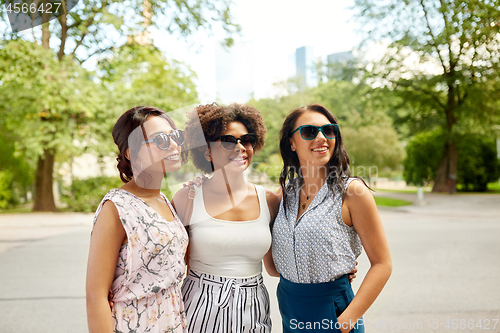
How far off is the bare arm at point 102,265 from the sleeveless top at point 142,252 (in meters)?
0.04

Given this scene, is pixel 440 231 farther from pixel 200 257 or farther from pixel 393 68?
pixel 393 68

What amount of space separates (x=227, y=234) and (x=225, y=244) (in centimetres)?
6

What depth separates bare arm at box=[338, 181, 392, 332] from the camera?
185cm

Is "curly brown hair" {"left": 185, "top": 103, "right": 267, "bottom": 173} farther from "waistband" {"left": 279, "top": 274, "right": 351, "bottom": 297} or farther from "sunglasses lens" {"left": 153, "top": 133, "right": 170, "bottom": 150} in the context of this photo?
"waistband" {"left": 279, "top": 274, "right": 351, "bottom": 297}

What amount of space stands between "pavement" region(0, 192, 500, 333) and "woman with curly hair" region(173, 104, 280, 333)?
→ 200cm

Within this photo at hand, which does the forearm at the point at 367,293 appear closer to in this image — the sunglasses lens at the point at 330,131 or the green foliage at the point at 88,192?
the sunglasses lens at the point at 330,131

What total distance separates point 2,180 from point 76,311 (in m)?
12.9

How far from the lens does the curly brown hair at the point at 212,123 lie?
2.25 m

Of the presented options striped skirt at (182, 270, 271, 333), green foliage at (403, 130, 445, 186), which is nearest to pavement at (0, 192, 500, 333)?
striped skirt at (182, 270, 271, 333)

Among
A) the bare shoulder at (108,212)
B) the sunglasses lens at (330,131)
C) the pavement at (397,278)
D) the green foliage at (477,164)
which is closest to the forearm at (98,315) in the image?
the bare shoulder at (108,212)

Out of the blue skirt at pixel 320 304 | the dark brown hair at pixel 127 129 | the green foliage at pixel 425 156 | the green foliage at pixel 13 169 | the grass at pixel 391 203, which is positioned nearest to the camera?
the dark brown hair at pixel 127 129

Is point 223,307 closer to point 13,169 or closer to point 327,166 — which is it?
point 327,166

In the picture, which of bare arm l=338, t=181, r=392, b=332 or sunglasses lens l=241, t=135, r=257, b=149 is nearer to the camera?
bare arm l=338, t=181, r=392, b=332

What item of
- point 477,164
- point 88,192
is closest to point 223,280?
point 88,192
